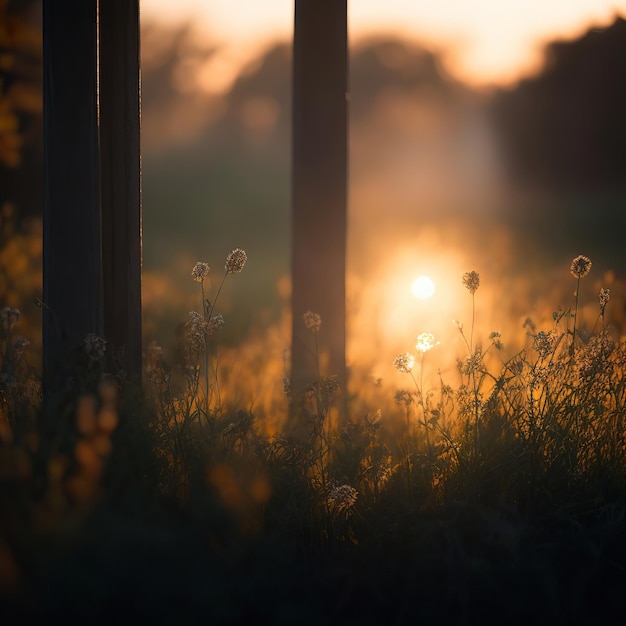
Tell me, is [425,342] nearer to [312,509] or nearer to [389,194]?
[312,509]

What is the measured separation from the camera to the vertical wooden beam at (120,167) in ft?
11.7

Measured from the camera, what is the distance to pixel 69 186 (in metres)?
3.34

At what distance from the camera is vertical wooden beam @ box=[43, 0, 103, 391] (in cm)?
330

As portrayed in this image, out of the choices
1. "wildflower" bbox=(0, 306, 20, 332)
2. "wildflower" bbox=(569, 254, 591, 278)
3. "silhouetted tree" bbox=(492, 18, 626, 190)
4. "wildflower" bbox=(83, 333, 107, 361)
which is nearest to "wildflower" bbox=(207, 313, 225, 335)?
→ "wildflower" bbox=(83, 333, 107, 361)

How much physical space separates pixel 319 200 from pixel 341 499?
5.65 ft

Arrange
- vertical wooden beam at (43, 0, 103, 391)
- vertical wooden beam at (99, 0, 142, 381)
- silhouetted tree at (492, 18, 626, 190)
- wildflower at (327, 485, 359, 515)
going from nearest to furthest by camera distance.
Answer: wildflower at (327, 485, 359, 515) < vertical wooden beam at (43, 0, 103, 391) < vertical wooden beam at (99, 0, 142, 381) < silhouetted tree at (492, 18, 626, 190)

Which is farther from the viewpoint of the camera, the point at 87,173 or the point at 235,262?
the point at 87,173

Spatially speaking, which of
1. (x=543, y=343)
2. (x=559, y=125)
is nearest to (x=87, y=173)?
(x=543, y=343)

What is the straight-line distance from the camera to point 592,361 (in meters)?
3.17

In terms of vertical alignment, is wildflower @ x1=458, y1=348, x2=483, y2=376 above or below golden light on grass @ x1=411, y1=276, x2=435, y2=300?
below

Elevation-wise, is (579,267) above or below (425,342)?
above

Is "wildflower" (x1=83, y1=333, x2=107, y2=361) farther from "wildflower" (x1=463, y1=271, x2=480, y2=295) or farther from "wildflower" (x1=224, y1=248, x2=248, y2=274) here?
"wildflower" (x1=463, y1=271, x2=480, y2=295)

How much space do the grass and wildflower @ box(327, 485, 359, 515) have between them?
0.4 inches

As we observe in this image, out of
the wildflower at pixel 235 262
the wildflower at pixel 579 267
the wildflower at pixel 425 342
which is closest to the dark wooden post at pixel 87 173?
the wildflower at pixel 235 262
